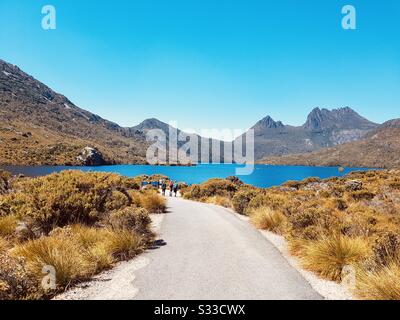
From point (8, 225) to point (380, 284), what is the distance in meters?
11.1

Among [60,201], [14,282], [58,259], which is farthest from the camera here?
[60,201]

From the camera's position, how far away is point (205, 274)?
24.5 ft

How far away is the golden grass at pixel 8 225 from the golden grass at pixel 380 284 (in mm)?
10583

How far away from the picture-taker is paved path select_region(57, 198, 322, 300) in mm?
6273

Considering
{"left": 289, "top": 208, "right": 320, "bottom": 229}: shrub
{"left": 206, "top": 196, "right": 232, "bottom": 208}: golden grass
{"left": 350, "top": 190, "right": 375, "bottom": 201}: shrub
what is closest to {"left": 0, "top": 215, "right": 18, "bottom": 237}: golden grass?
{"left": 289, "top": 208, "right": 320, "bottom": 229}: shrub

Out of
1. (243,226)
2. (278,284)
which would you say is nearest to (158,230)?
(243,226)

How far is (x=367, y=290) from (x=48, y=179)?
471 inches

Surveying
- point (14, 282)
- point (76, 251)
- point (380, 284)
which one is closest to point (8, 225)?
point (76, 251)

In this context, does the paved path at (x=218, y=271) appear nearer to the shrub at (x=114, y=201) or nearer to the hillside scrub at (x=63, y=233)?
the hillside scrub at (x=63, y=233)

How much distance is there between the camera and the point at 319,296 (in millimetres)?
6352

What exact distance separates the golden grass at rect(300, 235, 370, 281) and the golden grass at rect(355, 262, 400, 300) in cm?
87

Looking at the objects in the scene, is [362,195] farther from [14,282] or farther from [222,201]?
[14,282]

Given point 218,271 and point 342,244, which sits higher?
point 342,244
